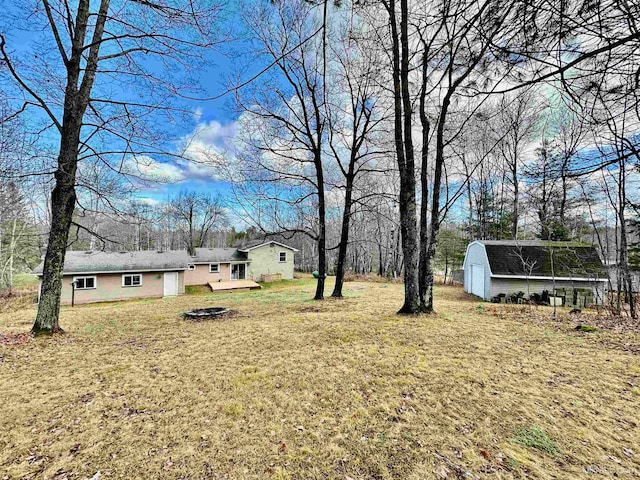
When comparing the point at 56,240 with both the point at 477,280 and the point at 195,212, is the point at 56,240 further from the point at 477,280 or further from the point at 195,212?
the point at 195,212

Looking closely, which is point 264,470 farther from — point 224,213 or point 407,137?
point 224,213

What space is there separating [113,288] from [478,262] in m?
21.8

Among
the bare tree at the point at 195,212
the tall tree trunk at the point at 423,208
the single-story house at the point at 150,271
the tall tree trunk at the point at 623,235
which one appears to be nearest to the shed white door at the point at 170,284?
the single-story house at the point at 150,271

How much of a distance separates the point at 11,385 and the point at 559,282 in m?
18.0

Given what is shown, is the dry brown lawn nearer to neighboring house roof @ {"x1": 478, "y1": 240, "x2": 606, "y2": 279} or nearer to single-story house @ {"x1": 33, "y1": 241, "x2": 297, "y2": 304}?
neighboring house roof @ {"x1": 478, "y1": 240, "x2": 606, "y2": 279}

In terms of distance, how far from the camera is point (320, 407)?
9.39 ft

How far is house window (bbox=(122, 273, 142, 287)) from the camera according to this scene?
1707cm

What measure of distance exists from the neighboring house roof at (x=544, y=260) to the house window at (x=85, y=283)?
2241cm

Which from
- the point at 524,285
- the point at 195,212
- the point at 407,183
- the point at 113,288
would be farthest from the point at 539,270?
the point at 195,212

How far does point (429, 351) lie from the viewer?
433 cm

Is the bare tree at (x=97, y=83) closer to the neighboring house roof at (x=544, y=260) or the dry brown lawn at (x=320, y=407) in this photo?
the dry brown lawn at (x=320, y=407)

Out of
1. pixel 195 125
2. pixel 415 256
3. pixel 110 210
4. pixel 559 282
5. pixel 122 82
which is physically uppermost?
pixel 122 82

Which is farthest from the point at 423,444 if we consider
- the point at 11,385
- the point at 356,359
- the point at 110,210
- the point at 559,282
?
the point at 559,282

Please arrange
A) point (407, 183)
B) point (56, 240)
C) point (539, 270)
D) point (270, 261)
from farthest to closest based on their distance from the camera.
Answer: point (270, 261), point (539, 270), point (407, 183), point (56, 240)
